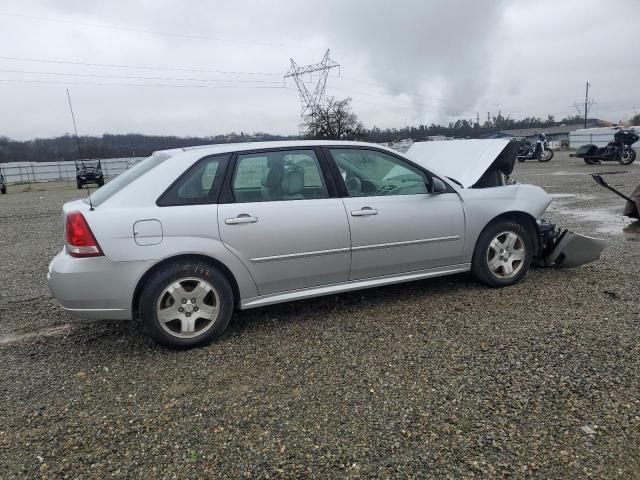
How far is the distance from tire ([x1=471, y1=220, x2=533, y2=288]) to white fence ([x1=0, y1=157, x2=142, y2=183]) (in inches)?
1734

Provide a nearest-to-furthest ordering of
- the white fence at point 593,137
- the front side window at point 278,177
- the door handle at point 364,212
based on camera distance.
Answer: the front side window at point 278,177, the door handle at point 364,212, the white fence at point 593,137

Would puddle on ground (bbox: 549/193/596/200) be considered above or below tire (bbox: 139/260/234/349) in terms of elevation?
below

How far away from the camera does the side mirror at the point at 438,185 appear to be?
4.36m

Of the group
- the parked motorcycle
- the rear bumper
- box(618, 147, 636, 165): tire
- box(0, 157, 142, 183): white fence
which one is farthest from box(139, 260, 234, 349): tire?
box(0, 157, 142, 183): white fence

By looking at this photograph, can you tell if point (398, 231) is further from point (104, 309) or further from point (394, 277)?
point (104, 309)

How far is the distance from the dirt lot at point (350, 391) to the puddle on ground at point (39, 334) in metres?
0.03

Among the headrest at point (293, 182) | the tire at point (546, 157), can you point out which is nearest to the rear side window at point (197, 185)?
the headrest at point (293, 182)

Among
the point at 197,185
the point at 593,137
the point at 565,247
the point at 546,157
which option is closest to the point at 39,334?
the point at 197,185

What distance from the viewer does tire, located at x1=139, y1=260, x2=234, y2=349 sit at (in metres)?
3.46

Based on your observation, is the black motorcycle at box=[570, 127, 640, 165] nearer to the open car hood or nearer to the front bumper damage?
the front bumper damage

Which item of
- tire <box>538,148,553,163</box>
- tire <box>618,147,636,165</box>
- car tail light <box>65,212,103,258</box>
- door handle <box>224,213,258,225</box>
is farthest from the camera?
tire <box>538,148,553,163</box>

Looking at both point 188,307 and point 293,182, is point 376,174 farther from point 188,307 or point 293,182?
point 188,307

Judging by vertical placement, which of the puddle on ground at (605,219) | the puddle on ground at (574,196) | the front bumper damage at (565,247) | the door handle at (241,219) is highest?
the door handle at (241,219)

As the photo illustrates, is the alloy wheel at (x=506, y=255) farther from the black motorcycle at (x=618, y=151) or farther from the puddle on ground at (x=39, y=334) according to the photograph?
the black motorcycle at (x=618, y=151)
